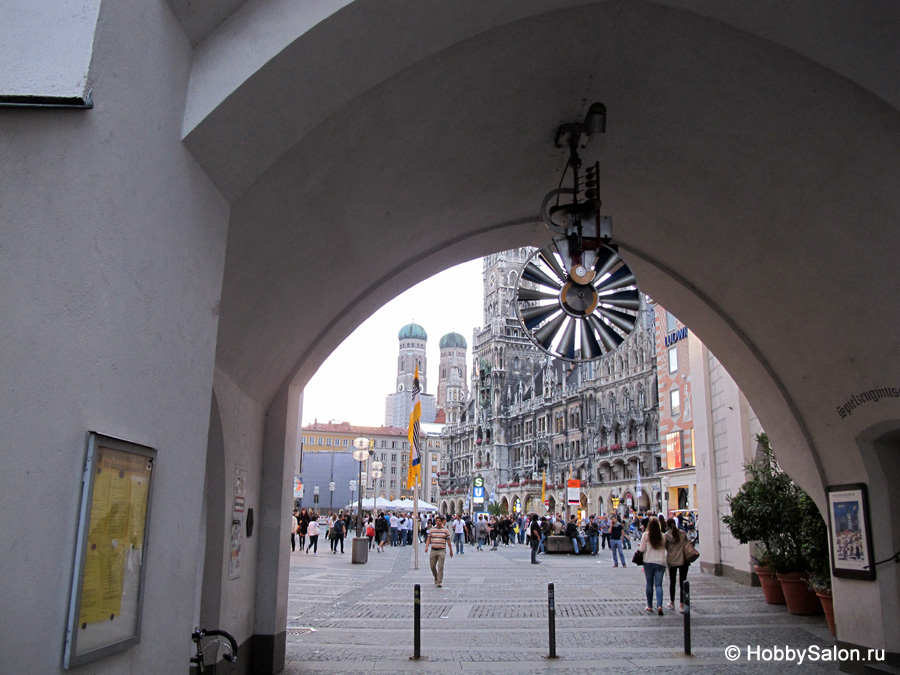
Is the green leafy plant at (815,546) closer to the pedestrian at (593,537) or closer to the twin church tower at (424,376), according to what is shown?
the pedestrian at (593,537)

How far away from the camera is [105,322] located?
3.10 m

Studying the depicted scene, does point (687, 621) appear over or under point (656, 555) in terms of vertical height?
under

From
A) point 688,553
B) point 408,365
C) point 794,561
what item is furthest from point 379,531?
point 408,365

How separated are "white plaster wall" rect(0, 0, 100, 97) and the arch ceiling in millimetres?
731

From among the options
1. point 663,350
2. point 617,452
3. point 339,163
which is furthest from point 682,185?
Result: point 617,452

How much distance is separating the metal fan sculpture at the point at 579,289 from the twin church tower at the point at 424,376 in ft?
509

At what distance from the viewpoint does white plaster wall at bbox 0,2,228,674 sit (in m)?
2.70

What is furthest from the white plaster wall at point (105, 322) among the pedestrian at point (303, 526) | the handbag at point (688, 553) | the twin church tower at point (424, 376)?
the twin church tower at point (424, 376)

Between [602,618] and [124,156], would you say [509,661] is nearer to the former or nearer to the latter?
[602,618]

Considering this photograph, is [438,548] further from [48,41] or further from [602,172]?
[48,41]

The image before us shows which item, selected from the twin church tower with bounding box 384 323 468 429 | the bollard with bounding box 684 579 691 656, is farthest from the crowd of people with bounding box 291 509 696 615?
the twin church tower with bounding box 384 323 468 429

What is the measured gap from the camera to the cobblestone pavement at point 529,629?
28.8ft

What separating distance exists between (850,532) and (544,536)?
83.2ft

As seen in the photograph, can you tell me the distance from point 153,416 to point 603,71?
4.35m
